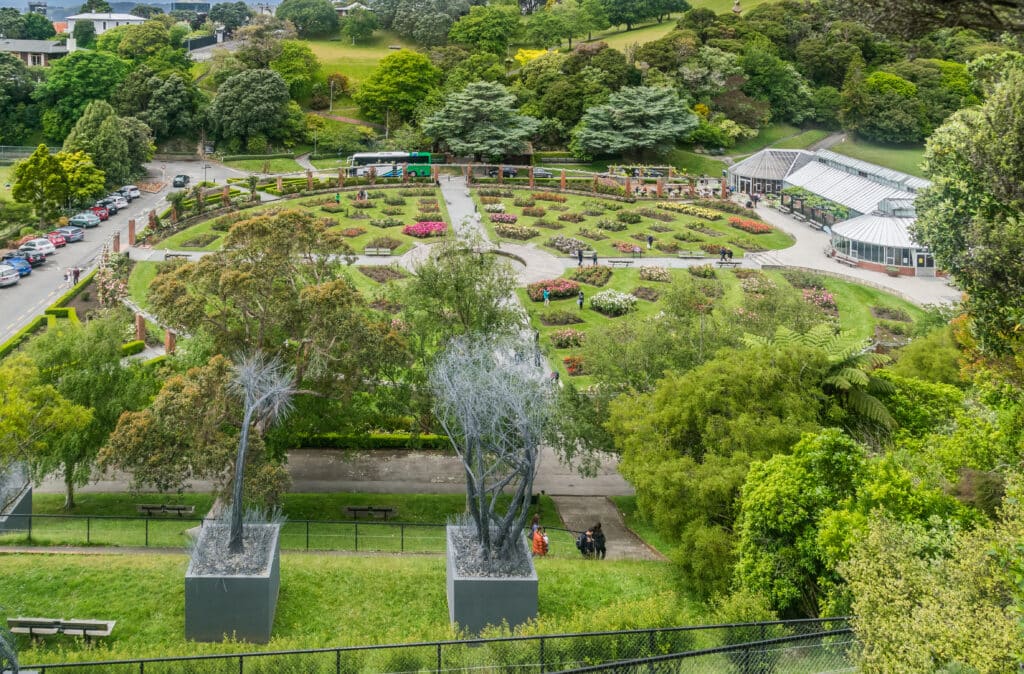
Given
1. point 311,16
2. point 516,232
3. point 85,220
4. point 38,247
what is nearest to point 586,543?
point 516,232

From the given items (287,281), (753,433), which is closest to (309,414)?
(287,281)

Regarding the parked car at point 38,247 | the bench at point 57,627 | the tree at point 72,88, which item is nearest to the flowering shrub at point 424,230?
the parked car at point 38,247

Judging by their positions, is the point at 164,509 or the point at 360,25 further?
the point at 360,25

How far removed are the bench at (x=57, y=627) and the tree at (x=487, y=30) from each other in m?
94.8

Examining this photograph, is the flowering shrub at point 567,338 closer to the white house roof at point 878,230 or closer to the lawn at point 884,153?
the white house roof at point 878,230

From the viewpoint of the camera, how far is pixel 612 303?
51156mm

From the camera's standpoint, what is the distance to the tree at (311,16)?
121 metres

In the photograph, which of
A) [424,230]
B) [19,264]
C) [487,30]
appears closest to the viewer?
[19,264]

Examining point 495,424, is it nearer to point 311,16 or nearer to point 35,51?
point 311,16

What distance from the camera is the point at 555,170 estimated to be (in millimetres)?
84375

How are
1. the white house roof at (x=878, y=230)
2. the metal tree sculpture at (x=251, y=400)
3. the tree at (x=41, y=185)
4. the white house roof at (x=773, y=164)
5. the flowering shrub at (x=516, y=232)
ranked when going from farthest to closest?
the white house roof at (x=773, y=164) < the tree at (x=41, y=185) < the flowering shrub at (x=516, y=232) < the white house roof at (x=878, y=230) < the metal tree sculpture at (x=251, y=400)

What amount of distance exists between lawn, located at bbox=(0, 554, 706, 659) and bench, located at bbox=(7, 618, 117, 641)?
0.19 m

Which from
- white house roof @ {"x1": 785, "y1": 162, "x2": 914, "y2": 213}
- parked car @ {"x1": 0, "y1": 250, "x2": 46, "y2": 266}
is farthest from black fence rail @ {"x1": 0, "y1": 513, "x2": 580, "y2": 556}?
white house roof @ {"x1": 785, "y1": 162, "x2": 914, "y2": 213}

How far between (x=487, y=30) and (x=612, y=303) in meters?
66.8
